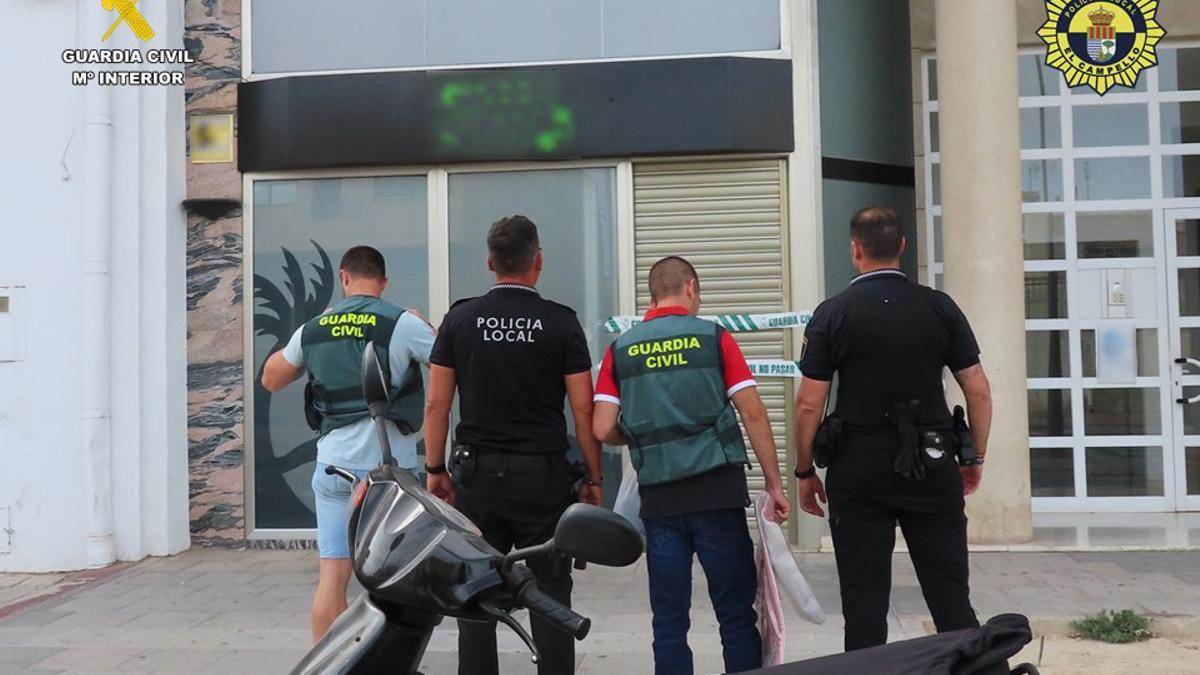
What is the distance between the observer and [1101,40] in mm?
9727

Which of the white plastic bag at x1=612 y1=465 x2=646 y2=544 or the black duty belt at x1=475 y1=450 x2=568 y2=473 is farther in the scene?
the white plastic bag at x1=612 y1=465 x2=646 y2=544

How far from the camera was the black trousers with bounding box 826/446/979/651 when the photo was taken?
415 cm

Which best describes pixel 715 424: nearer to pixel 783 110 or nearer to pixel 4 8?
pixel 783 110

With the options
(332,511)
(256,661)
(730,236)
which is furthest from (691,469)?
(730,236)

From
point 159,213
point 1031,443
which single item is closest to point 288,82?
point 159,213

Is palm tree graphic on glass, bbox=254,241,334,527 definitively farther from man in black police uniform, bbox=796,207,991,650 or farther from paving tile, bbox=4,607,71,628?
man in black police uniform, bbox=796,207,991,650

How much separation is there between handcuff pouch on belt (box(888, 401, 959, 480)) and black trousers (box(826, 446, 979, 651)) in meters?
0.04

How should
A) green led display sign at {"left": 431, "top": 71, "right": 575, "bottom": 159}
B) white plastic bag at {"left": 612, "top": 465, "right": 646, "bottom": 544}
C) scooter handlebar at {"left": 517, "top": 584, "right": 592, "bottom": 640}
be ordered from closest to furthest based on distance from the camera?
scooter handlebar at {"left": 517, "top": 584, "right": 592, "bottom": 640} < white plastic bag at {"left": 612, "top": 465, "right": 646, "bottom": 544} < green led display sign at {"left": 431, "top": 71, "right": 575, "bottom": 159}

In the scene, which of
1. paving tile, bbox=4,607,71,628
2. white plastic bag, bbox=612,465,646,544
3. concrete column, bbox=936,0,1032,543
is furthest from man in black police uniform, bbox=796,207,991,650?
paving tile, bbox=4,607,71,628

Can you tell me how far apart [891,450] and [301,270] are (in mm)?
5718

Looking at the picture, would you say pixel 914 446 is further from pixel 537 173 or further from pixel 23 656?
pixel 537 173

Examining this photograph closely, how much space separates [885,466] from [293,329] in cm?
570

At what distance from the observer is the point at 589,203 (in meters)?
8.46
